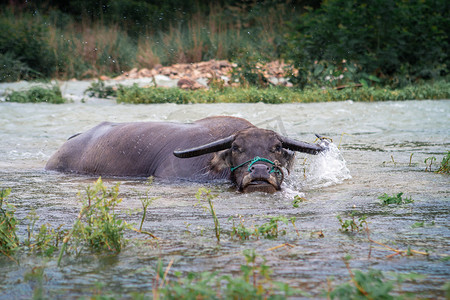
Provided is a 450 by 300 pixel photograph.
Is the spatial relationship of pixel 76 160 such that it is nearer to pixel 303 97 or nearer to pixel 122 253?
pixel 122 253

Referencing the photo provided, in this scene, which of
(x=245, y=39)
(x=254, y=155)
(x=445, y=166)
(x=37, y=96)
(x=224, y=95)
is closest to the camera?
(x=254, y=155)

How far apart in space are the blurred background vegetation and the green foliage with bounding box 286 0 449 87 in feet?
0.09

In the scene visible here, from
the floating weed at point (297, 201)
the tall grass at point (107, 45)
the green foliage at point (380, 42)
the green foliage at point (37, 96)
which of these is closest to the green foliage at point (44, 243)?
the floating weed at point (297, 201)

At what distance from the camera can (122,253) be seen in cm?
295

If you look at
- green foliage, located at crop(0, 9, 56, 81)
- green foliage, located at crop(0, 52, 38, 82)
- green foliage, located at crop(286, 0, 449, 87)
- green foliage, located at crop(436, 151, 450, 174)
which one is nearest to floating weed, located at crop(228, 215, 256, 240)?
green foliage, located at crop(436, 151, 450, 174)

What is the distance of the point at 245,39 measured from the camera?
20.5 metres

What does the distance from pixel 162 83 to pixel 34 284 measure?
46.4 feet

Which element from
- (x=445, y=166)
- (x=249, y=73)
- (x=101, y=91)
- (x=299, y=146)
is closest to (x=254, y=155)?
(x=299, y=146)

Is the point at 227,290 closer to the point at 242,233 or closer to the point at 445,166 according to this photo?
the point at 242,233

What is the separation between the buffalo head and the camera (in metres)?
4.96

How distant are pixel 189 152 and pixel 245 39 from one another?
1553 cm

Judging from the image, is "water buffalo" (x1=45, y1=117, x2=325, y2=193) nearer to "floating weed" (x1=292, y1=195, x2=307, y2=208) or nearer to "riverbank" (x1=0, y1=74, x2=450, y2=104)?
"floating weed" (x1=292, y1=195, x2=307, y2=208)

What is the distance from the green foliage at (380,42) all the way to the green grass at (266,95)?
6.52 feet

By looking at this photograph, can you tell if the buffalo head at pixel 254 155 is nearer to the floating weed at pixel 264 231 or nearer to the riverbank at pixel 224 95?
the floating weed at pixel 264 231
